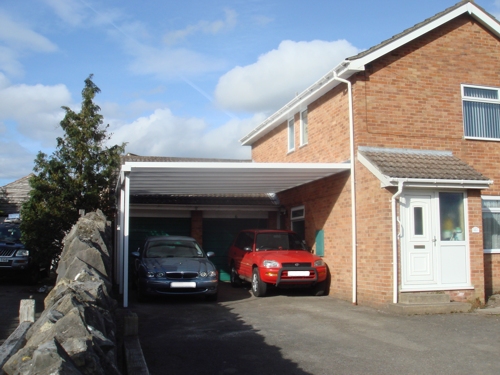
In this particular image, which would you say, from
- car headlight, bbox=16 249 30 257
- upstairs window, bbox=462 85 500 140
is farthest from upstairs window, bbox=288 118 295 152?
car headlight, bbox=16 249 30 257

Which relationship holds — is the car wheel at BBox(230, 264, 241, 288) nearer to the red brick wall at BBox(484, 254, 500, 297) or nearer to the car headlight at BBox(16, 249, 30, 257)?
the car headlight at BBox(16, 249, 30, 257)

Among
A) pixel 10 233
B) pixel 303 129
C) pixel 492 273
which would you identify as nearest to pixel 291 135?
pixel 303 129

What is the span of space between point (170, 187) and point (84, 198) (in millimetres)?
2500

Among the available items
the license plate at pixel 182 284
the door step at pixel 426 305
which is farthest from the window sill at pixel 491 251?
the license plate at pixel 182 284

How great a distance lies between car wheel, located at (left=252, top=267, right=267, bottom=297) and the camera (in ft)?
42.7

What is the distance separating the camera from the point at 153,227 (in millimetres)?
17891

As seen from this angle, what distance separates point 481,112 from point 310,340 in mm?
8738

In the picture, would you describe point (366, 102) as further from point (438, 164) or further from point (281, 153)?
point (281, 153)

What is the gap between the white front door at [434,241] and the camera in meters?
11.4

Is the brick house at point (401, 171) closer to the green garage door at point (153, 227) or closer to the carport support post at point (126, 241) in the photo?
the carport support post at point (126, 241)

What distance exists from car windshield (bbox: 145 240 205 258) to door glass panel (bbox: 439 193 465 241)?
579 centimetres

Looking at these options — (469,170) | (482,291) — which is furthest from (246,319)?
(469,170)

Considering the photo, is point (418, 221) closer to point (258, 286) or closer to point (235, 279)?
point (258, 286)

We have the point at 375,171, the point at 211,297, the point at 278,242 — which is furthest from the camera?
the point at 278,242
